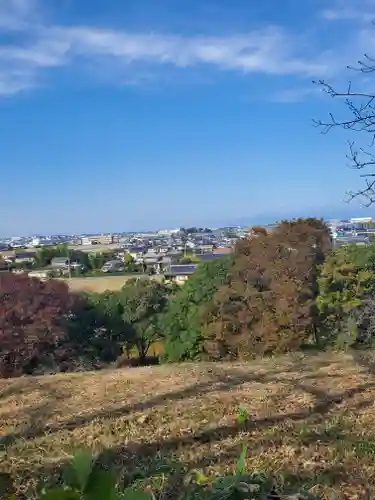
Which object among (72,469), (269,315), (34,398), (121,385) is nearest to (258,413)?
(121,385)

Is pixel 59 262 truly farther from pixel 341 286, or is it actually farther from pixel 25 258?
pixel 341 286

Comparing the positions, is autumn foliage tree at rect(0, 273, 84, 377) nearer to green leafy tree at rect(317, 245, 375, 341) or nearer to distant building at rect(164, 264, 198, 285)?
green leafy tree at rect(317, 245, 375, 341)

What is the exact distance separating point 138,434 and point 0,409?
145cm

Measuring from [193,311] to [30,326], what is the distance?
6.06 metres

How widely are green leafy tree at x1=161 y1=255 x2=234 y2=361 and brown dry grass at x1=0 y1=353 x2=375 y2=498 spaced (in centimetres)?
1462

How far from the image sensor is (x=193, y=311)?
67.6ft

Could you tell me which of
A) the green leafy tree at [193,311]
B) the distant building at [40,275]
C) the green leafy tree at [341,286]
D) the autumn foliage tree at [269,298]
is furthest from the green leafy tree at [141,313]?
the green leafy tree at [341,286]

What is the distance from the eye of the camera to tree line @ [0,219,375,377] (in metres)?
17.6

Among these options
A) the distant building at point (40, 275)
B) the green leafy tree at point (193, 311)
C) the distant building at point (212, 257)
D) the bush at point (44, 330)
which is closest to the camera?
the bush at point (44, 330)

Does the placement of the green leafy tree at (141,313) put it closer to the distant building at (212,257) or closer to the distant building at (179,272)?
the distant building at (212,257)

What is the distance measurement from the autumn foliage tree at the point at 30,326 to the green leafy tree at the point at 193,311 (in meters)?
3.95

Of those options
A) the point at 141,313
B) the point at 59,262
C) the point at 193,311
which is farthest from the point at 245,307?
the point at 59,262

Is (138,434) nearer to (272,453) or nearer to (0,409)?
(272,453)

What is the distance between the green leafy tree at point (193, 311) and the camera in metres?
20.2
